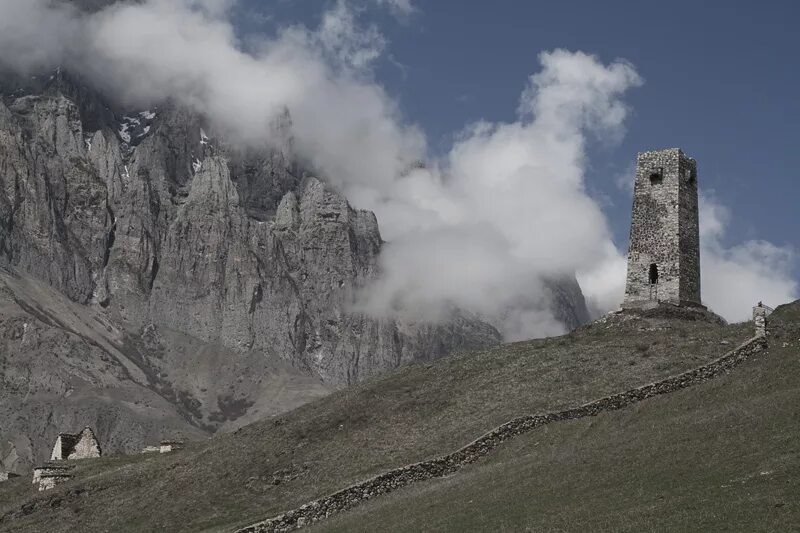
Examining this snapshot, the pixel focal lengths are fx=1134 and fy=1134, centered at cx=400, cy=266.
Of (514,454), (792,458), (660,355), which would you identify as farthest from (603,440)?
(660,355)

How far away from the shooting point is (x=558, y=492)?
37031 millimetres

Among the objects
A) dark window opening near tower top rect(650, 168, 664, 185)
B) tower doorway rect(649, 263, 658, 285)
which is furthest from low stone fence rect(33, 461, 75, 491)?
dark window opening near tower top rect(650, 168, 664, 185)

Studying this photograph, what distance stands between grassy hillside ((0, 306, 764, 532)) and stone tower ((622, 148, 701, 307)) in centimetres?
361

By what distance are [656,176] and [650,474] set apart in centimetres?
3686

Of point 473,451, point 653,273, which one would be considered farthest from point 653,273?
point 473,451

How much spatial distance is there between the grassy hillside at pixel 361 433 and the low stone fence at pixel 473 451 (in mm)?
1723

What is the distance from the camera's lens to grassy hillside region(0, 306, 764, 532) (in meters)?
51.8

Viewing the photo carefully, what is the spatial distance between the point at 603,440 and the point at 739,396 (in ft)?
19.1

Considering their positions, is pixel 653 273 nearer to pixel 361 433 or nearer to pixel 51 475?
pixel 361 433

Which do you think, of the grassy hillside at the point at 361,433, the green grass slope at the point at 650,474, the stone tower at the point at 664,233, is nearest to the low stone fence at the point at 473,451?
the green grass slope at the point at 650,474

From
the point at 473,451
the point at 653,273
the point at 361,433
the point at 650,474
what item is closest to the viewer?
the point at 650,474

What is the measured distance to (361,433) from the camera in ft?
184

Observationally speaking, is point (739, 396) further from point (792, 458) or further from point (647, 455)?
point (792, 458)

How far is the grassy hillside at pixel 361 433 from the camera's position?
5178 centimetres
